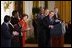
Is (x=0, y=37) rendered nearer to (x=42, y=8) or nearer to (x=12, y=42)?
(x=12, y=42)

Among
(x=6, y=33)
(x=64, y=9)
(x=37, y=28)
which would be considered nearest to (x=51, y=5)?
(x=64, y=9)

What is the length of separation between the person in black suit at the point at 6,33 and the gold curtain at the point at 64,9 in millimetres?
455

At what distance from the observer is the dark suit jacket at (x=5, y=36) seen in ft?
8.30

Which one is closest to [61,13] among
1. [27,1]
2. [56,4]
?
[56,4]

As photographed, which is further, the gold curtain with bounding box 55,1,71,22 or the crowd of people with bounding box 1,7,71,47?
the gold curtain with bounding box 55,1,71,22

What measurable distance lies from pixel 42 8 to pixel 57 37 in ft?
0.90

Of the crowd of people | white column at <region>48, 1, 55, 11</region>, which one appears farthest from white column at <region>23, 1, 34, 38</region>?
white column at <region>48, 1, 55, 11</region>

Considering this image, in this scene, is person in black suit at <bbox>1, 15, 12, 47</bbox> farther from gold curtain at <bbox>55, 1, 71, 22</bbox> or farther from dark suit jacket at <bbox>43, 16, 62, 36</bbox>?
gold curtain at <bbox>55, 1, 71, 22</bbox>

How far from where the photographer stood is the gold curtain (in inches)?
104

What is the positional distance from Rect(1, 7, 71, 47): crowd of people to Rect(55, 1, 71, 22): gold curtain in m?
0.05

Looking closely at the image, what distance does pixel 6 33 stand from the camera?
2543 mm

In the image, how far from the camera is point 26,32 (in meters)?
2.60

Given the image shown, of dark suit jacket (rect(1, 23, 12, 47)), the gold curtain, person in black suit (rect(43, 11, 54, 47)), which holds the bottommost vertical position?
dark suit jacket (rect(1, 23, 12, 47))

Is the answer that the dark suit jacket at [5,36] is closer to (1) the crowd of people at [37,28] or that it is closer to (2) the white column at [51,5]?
(1) the crowd of people at [37,28]
